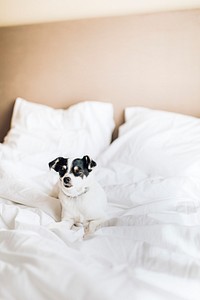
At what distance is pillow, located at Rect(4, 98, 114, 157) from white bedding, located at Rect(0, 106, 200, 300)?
0.53 feet

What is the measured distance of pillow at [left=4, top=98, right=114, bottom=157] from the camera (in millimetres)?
1921

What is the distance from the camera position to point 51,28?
7.02 ft

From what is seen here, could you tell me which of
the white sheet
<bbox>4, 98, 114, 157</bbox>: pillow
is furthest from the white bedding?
<bbox>4, 98, 114, 157</bbox>: pillow

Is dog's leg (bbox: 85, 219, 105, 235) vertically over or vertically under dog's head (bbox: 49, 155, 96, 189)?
under

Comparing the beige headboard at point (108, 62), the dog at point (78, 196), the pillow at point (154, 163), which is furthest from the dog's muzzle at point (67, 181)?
the beige headboard at point (108, 62)

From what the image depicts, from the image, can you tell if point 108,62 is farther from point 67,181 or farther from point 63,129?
point 67,181

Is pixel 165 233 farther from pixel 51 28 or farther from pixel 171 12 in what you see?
pixel 51 28

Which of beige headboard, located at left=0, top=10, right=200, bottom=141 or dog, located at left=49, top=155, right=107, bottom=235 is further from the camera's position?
beige headboard, located at left=0, top=10, right=200, bottom=141

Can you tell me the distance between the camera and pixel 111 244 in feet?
3.18

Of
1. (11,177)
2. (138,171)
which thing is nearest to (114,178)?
(138,171)

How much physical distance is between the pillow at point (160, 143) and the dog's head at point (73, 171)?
508mm

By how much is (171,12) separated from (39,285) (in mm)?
1759

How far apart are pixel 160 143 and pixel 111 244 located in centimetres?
92

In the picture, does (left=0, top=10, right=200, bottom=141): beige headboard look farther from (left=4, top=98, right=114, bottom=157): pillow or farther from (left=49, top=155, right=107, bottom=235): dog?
(left=49, top=155, right=107, bottom=235): dog
